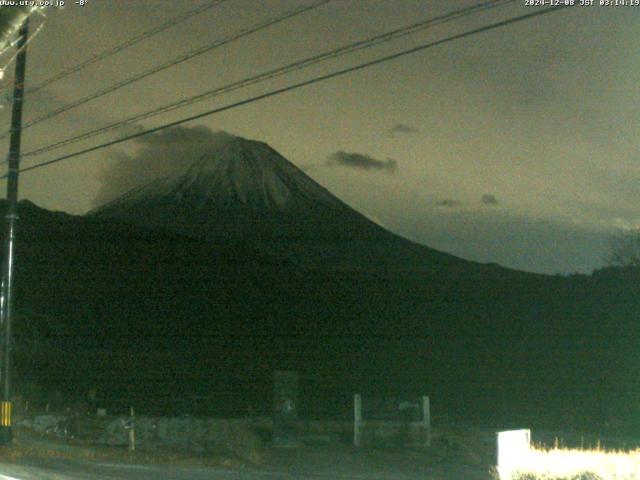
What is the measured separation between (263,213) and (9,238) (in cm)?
13699

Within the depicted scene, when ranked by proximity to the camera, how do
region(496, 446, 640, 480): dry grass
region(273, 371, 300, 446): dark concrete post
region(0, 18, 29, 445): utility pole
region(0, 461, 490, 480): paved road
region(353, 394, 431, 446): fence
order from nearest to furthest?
region(496, 446, 640, 480): dry grass < region(0, 461, 490, 480): paved road < region(0, 18, 29, 445): utility pole < region(273, 371, 300, 446): dark concrete post < region(353, 394, 431, 446): fence

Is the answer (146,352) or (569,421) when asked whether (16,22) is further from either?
(146,352)

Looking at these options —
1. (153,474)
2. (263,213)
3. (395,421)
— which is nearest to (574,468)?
(153,474)

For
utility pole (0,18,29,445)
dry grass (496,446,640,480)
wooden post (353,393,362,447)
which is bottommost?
wooden post (353,393,362,447)

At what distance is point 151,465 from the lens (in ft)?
52.4

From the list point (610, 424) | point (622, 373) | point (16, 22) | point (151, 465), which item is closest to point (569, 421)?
point (610, 424)

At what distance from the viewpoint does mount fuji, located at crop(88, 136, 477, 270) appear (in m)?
135

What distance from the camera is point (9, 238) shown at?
19.5 metres

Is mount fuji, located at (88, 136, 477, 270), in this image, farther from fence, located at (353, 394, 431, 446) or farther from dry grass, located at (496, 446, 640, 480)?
dry grass, located at (496, 446, 640, 480)

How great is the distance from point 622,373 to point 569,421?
14.5 m

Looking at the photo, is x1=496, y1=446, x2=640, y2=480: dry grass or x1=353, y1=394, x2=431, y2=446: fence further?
x1=353, y1=394, x2=431, y2=446: fence

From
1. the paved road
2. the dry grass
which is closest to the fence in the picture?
the paved road

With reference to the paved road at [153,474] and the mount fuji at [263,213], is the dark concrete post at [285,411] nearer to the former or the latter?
the paved road at [153,474]

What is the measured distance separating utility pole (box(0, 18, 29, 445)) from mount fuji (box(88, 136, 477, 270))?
10170 centimetres
